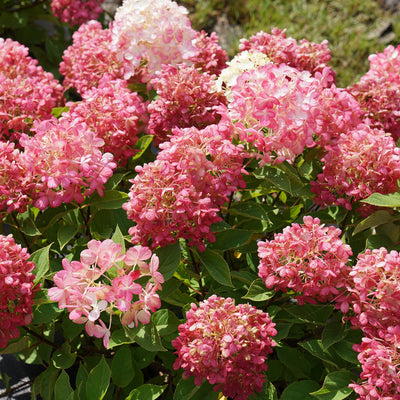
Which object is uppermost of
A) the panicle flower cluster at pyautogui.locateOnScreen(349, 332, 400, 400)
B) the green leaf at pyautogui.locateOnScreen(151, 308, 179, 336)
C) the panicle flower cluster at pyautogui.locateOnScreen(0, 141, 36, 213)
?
the panicle flower cluster at pyautogui.locateOnScreen(0, 141, 36, 213)

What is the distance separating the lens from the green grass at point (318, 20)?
4.32 metres

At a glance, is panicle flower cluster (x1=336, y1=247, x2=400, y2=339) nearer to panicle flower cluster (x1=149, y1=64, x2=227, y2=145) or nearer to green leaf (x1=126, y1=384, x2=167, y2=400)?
green leaf (x1=126, y1=384, x2=167, y2=400)

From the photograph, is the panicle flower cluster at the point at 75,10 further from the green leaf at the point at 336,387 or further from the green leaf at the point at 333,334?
the green leaf at the point at 336,387

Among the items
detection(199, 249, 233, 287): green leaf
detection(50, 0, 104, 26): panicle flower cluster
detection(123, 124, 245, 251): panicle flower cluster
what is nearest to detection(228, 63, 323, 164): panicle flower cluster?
detection(123, 124, 245, 251): panicle flower cluster

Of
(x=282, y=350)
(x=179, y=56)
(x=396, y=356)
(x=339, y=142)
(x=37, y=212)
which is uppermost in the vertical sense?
(x=179, y=56)

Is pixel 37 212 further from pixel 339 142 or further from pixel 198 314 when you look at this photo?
pixel 339 142

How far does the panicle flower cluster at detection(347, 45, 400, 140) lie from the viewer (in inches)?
66.6

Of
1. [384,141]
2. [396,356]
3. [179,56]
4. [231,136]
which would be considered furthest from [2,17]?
[396,356]

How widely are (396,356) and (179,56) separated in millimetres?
1160

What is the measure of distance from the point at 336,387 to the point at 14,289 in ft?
2.70

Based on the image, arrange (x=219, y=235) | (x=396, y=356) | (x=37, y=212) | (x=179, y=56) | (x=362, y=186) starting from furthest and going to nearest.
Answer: (x=179, y=56)
(x=37, y=212)
(x=219, y=235)
(x=362, y=186)
(x=396, y=356)

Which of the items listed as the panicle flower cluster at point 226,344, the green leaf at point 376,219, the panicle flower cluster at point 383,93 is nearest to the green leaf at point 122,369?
the panicle flower cluster at point 226,344

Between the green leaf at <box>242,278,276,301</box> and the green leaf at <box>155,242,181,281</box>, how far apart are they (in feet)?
0.66

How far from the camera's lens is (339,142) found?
1.47 meters
